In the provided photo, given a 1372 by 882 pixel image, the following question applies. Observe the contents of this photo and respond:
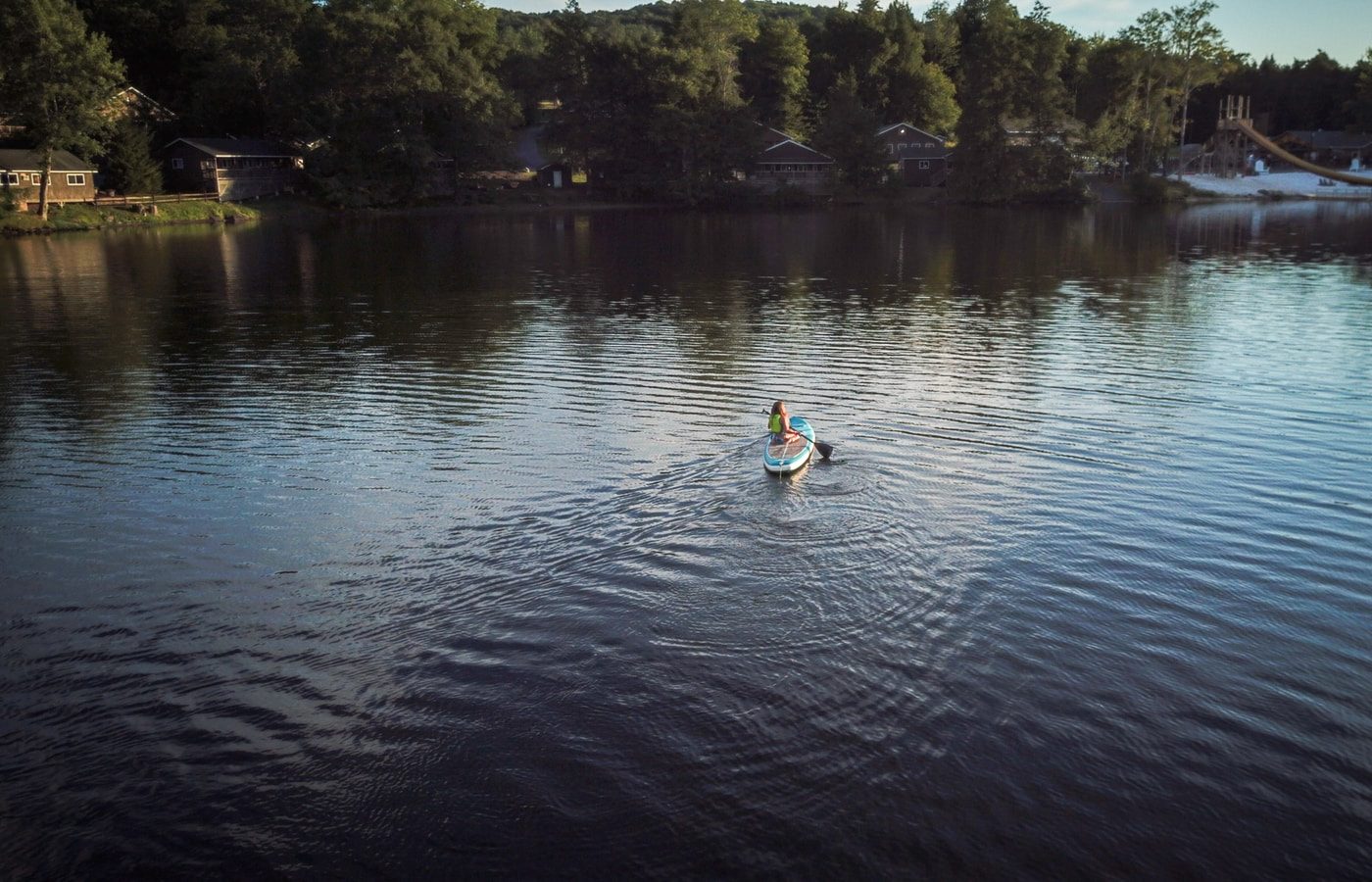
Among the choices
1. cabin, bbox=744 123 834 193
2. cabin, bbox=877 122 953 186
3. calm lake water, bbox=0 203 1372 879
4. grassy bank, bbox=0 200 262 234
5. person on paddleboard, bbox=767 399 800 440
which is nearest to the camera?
calm lake water, bbox=0 203 1372 879

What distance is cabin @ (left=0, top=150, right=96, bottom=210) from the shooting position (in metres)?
79.7

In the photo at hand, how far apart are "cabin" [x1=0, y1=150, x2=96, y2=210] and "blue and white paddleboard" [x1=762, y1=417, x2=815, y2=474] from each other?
3248 inches

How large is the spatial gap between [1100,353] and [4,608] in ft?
88.7

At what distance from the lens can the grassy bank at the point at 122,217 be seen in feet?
245

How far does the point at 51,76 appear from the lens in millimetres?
73812

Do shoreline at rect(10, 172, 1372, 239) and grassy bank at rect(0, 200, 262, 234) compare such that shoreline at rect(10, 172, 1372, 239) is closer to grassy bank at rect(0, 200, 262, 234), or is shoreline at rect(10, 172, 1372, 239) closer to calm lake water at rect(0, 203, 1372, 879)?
grassy bank at rect(0, 200, 262, 234)

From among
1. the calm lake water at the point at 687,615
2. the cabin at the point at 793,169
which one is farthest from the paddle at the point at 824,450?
the cabin at the point at 793,169

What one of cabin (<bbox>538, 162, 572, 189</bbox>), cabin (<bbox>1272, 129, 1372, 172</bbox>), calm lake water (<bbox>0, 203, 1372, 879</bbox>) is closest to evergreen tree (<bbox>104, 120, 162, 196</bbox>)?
cabin (<bbox>538, 162, 572, 189</bbox>)

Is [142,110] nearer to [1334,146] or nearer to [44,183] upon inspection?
[44,183]

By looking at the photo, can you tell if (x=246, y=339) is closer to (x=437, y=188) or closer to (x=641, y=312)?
(x=641, y=312)

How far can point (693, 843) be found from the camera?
8562mm

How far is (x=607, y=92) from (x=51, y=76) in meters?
58.9

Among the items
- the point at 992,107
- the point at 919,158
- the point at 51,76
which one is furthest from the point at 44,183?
the point at 919,158

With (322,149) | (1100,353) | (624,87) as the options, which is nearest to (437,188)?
(322,149)
